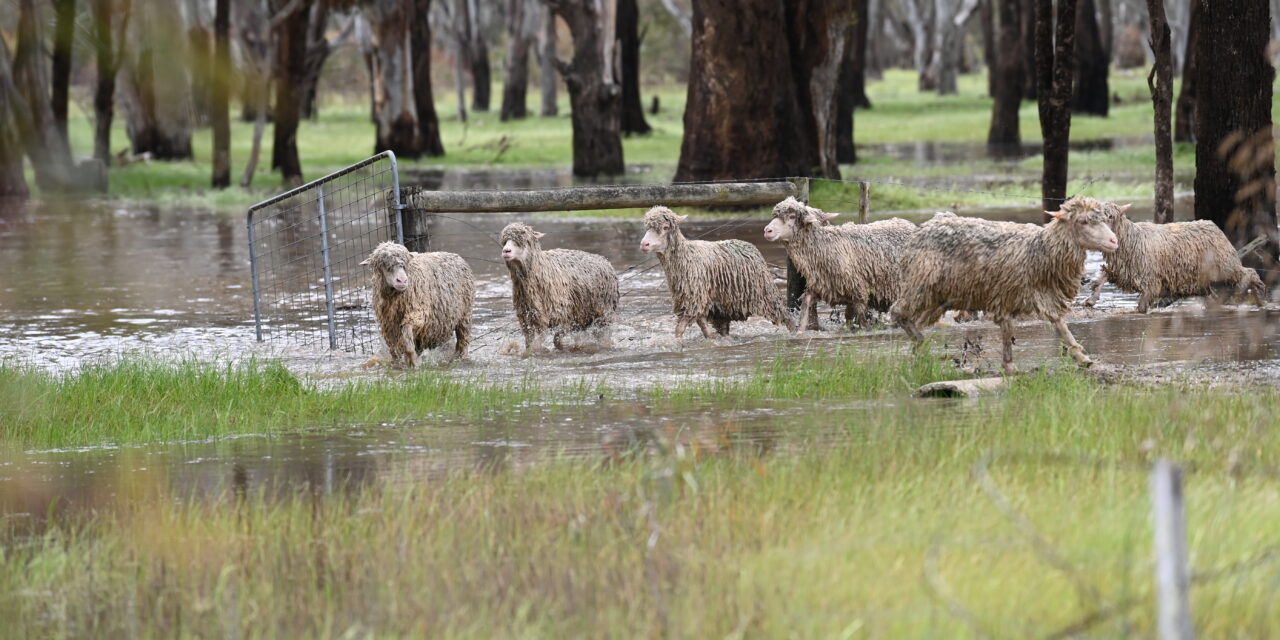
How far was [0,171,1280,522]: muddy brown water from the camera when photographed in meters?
7.97

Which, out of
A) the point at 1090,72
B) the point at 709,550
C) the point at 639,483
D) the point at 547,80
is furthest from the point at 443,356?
the point at 547,80

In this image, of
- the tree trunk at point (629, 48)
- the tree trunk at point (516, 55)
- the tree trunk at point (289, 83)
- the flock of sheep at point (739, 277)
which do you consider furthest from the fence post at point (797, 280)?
the tree trunk at point (516, 55)

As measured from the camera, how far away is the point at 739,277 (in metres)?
12.8

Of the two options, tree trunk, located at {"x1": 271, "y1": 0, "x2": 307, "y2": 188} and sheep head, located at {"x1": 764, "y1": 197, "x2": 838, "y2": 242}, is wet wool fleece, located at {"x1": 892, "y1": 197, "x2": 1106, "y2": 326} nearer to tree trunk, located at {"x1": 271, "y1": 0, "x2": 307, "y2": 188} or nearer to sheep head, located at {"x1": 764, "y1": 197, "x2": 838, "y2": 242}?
sheep head, located at {"x1": 764, "y1": 197, "x2": 838, "y2": 242}

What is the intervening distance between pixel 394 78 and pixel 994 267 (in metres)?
30.9

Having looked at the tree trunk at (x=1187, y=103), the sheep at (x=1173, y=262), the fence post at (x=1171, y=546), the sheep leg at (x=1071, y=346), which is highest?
the tree trunk at (x=1187, y=103)

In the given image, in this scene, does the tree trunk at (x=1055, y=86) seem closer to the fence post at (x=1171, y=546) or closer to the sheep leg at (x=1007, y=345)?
the sheep leg at (x=1007, y=345)

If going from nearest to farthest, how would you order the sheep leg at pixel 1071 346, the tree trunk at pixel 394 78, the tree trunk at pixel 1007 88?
the sheep leg at pixel 1071 346 < the tree trunk at pixel 1007 88 < the tree trunk at pixel 394 78

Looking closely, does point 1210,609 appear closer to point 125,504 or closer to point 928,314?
point 125,504

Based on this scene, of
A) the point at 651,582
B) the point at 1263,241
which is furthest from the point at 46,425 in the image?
the point at 1263,241

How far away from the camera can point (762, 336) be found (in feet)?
42.9

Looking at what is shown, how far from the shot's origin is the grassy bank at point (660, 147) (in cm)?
2972

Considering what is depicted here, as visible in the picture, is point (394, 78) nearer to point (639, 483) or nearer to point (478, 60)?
point (478, 60)

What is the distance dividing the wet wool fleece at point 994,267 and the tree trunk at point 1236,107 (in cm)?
385
